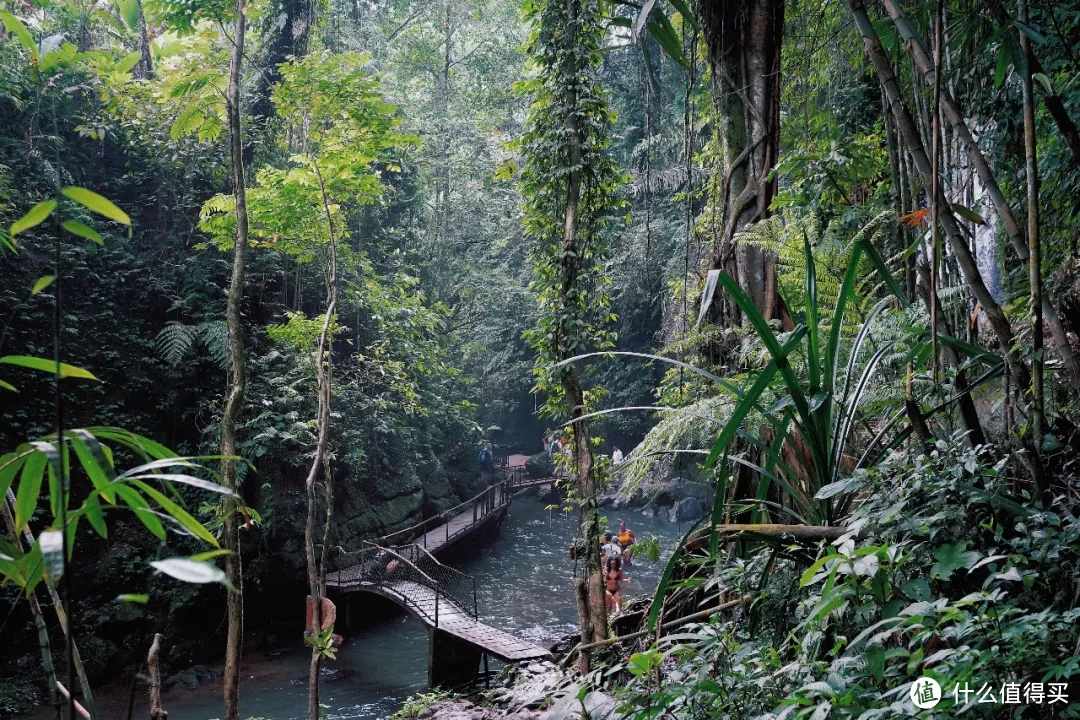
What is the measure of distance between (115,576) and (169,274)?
14.4 feet

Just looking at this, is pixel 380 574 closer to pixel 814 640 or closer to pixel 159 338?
pixel 159 338

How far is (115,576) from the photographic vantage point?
9.06 metres

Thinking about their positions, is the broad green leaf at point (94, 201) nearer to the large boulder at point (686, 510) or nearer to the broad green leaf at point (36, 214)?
the broad green leaf at point (36, 214)

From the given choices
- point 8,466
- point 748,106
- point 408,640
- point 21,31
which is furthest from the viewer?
point 408,640

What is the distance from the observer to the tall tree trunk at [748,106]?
131 inches

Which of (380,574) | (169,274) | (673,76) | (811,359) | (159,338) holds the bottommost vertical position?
(380,574)

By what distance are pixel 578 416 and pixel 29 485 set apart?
153 inches

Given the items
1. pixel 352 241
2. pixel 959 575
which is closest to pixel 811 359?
pixel 959 575

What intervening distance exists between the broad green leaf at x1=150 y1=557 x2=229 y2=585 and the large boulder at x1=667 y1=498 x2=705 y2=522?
1648cm

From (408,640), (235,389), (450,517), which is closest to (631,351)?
(235,389)

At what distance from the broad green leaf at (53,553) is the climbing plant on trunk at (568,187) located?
4.15 meters

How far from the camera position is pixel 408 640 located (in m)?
10.4

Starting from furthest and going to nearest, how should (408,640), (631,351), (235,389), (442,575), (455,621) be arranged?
(442,575), (408,640), (455,621), (631,351), (235,389)

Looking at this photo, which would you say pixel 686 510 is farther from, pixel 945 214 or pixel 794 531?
pixel 945 214
